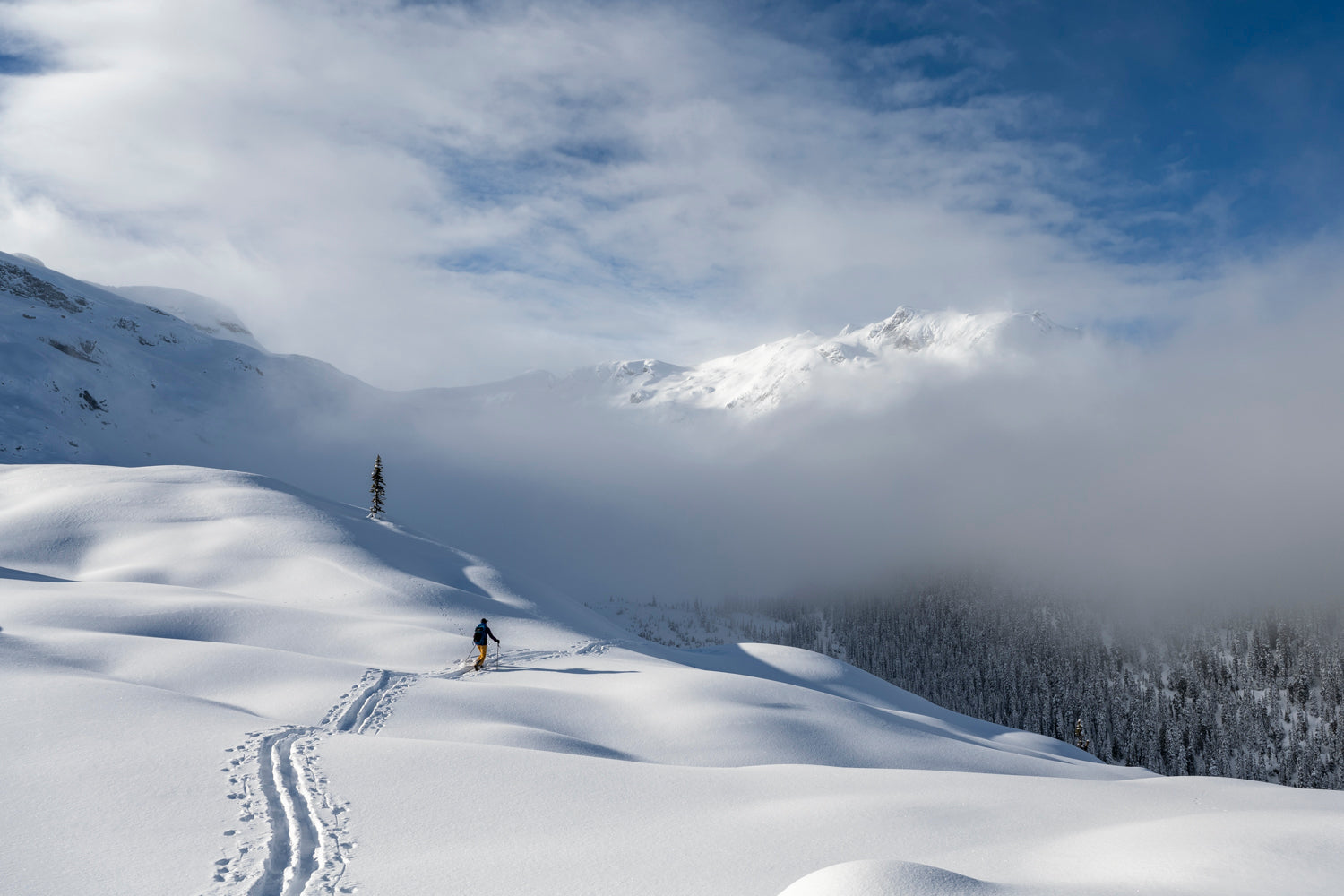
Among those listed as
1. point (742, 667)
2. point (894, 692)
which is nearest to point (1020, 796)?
point (742, 667)

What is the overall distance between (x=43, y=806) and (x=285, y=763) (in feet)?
11.1

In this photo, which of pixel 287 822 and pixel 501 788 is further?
pixel 501 788

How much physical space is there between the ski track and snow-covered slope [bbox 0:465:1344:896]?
50 mm

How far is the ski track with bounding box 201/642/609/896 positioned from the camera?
8.55 m

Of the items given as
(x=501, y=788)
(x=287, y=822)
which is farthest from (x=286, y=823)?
(x=501, y=788)

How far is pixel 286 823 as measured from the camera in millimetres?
10227

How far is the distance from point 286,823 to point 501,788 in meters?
3.36

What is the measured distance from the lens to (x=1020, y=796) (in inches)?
515

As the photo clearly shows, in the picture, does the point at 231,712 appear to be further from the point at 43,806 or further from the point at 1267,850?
the point at 1267,850

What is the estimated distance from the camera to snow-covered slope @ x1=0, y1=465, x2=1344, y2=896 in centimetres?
858

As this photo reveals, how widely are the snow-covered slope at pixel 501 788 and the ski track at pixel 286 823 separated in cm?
5

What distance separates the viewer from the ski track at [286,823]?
8555mm

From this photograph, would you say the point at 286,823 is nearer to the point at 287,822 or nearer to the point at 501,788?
the point at 287,822

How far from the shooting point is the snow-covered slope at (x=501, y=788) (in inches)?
338
